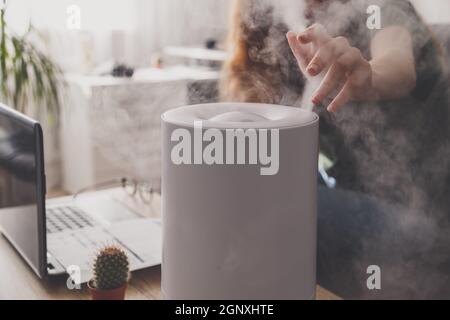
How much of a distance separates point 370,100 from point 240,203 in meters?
0.39

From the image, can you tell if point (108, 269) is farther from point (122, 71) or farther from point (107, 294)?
point (122, 71)

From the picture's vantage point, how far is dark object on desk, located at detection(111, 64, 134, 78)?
2566mm

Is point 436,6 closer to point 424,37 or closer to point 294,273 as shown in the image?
point 424,37

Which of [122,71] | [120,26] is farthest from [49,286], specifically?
[122,71]

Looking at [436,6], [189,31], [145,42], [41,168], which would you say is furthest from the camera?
[145,42]

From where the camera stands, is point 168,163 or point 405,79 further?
point 405,79

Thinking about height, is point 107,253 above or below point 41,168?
below

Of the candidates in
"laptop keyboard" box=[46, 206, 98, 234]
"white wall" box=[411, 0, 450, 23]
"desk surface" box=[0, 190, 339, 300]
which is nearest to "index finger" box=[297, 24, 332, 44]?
"white wall" box=[411, 0, 450, 23]

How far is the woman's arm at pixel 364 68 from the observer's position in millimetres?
978

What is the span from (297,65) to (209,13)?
0.31 metres

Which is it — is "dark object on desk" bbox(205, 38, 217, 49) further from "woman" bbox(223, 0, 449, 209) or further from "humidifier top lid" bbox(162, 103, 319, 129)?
"humidifier top lid" bbox(162, 103, 319, 129)

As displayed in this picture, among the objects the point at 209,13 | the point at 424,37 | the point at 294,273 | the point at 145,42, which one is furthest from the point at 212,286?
the point at 145,42

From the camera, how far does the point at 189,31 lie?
1.44m

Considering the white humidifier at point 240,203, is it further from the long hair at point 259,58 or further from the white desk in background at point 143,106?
the white desk in background at point 143,106
